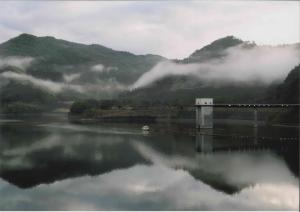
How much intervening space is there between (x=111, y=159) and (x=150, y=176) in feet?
21.1

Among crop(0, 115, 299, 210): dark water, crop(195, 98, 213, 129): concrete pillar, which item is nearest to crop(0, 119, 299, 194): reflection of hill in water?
crop(0, 115, 299, 210): dark water

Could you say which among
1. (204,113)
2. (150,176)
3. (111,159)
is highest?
(204,113)

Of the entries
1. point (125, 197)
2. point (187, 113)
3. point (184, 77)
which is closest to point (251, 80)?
point (184, 77)

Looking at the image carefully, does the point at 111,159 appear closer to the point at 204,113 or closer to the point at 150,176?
the point at 150,176

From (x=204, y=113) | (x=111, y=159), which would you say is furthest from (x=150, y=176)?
(x=204, y=113)

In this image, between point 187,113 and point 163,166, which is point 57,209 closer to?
point 163,166

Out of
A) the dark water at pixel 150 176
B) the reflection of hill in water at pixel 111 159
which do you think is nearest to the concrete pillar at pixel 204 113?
the reflection of hill in water at pixel 111 159

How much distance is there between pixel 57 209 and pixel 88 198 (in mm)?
2093

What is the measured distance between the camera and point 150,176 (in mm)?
25125

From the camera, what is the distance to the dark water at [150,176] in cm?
1897

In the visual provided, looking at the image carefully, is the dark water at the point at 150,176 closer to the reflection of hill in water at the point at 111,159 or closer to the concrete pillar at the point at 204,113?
the reflection of hill in water at the point at 111,159

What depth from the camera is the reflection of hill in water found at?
2466cm

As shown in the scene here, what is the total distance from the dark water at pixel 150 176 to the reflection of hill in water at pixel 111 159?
0.20 ft

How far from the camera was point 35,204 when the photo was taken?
1903cm
